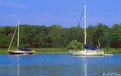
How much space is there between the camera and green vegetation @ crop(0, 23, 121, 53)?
125m

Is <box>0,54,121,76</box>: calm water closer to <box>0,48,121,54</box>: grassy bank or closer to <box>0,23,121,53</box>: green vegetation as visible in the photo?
<box>0,48,121,54</box>: grassy bank

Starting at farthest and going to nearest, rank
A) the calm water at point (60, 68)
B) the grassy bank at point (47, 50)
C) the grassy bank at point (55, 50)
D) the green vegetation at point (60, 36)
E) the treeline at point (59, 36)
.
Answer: the treeline at point (59, 36) → the green vegetation at point (60, 36) → the grassy bank at point (47, 50) → the grassy bank at point (55, 50) → the calm water at point (60, 68)

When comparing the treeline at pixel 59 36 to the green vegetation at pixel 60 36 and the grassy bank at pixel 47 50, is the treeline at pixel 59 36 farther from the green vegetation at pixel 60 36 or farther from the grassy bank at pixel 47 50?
the grassy bank at pixel 47 50

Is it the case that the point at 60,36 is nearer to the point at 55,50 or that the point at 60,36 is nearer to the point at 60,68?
the point at 55,50

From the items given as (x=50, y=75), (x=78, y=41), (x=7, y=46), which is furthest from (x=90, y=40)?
(x=50, y=75)

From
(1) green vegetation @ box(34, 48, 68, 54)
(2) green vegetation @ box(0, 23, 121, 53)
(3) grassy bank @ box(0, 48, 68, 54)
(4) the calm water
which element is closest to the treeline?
(2) green vegetation @ box(0, 23, 121, 53)

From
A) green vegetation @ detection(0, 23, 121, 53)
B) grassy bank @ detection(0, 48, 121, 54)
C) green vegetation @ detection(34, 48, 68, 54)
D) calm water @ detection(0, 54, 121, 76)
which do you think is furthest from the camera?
green vegetation @ detection(0, 23, 121, 53)

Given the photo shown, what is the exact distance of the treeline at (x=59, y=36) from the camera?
413ft

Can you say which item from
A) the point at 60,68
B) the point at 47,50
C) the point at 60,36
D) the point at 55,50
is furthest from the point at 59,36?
the point at 60,68

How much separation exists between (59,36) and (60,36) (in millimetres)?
488

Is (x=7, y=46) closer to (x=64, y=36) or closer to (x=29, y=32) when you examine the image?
(x=29, y=32)

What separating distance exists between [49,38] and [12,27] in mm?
12018

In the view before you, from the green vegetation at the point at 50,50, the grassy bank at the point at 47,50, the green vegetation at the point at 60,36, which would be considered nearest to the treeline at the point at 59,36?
the green vegetation at the point at 60,36

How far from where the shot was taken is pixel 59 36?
13362 cm
